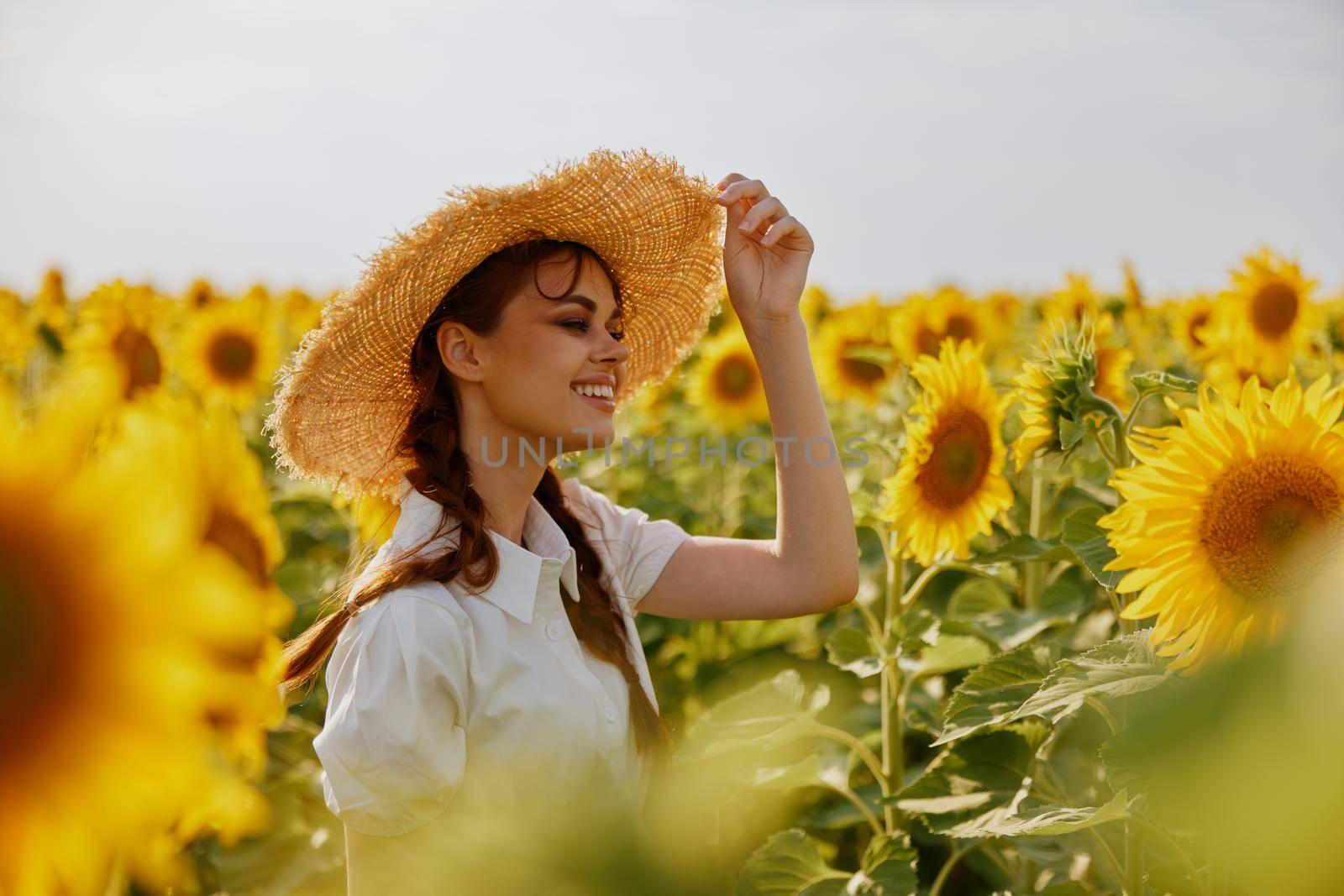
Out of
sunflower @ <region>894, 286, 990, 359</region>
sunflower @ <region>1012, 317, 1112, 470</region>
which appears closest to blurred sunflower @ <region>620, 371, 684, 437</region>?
sunflower @ <region>894, 286, 990, 359</region>

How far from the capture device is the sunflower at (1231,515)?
53.2 inches

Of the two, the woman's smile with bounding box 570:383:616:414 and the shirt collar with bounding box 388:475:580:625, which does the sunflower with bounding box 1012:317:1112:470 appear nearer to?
the woman's smile with bounding box 570:383:616:414

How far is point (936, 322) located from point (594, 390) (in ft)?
9.91

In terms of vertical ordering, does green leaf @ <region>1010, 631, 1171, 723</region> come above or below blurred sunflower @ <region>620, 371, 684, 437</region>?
below

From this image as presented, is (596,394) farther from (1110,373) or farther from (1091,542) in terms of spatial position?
(1110,373)

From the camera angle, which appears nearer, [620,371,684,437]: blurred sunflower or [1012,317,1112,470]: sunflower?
[1012,317,1112,470]: sunflower

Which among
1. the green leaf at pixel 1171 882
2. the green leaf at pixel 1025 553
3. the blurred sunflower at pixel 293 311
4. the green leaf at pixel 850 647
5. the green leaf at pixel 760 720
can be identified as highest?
the blurred sunflower at pixel 293 311

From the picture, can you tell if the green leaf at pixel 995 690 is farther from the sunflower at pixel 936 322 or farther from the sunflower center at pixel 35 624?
the sunflower at pixel 936 322

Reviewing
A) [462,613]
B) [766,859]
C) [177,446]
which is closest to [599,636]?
[462,613]

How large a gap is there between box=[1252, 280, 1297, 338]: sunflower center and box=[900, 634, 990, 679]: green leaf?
8.73 ft

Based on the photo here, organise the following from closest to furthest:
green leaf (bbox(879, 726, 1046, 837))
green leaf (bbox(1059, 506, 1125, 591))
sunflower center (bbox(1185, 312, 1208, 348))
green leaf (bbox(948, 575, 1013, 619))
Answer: green leaf (bbox(1059, 506, 1125, 591)), green leaf (bbox(879, 726, 1046, 837)), green leaf (bbox(948, 575, 1013, 619)), sunflower center (bbox(1185, 312, 1208, 348))

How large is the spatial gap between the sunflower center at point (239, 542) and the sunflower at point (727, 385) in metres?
4.14

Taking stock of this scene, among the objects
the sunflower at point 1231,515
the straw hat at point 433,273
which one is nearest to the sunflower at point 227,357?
the straw hat at point 433,273

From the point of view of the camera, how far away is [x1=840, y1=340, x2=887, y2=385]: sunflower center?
5406 millimetres
